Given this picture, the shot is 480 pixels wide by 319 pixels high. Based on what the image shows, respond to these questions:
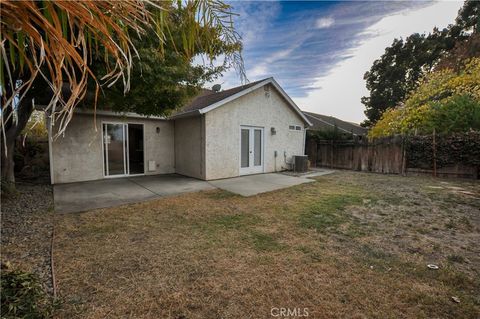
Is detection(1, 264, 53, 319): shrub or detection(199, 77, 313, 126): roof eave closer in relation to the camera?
detection(1, 264, 53, 319): shrub

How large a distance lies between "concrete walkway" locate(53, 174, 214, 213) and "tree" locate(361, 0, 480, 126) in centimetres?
2098

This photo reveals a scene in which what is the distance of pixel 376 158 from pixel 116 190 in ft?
40.9

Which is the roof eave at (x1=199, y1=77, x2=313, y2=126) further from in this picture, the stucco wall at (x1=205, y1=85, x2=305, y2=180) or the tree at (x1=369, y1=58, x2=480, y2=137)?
the tree at (x1=369, y1=58, x2=480, y2=137)

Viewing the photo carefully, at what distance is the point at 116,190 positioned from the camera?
734 cm

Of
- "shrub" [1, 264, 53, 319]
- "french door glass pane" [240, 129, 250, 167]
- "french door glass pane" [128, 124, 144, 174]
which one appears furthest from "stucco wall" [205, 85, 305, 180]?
"shrub" [1, 264, 53, 319]

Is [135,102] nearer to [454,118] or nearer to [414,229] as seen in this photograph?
[414,229]

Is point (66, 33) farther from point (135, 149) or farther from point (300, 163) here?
point (300, 163)

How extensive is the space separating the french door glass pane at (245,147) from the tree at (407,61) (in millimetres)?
17173

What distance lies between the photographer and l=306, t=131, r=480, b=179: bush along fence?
10.0 metres

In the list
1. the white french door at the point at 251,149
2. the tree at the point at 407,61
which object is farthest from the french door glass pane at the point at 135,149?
the tree at the point at 407,61

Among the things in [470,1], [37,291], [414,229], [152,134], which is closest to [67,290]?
[37,291]

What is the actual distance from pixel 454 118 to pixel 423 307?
12.4 meters

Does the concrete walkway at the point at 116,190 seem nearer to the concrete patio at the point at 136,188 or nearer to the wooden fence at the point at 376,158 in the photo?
the concrete patio at the point at 136,188

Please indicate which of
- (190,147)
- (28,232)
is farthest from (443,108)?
(28,232)
